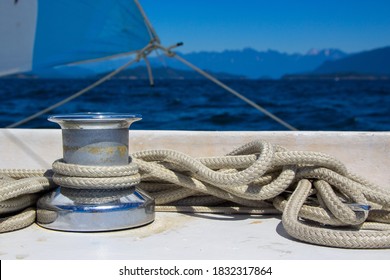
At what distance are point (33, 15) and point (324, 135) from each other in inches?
82.2

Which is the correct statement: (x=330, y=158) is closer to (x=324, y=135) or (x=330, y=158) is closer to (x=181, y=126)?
(x=324, y=135)

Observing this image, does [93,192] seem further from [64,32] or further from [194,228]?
[64,32]

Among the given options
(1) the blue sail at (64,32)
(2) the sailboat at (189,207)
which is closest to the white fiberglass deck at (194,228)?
(2) the sailboat at (189,207)

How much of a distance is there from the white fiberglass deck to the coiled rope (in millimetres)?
38

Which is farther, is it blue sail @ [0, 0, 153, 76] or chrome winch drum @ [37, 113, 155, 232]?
blue sail @ [0, 0, 153, 76]

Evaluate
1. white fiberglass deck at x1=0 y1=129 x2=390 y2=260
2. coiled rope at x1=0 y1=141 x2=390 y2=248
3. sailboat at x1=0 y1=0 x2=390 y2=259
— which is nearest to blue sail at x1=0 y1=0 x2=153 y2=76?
sailboat at x1=0 y1=0 x2=390 y2=259

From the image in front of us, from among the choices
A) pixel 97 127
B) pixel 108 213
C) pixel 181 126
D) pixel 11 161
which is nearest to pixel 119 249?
pixel 108 213

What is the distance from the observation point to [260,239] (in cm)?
132

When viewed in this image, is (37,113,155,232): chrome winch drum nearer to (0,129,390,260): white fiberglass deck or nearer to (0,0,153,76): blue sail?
(0,129,390,260): white fiberglass deck

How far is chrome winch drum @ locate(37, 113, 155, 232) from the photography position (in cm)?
133

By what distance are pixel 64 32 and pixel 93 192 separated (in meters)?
2.44

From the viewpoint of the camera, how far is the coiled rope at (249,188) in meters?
1.33

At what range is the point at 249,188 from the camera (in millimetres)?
1474

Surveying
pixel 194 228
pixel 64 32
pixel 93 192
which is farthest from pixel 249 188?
pixel 64 32
